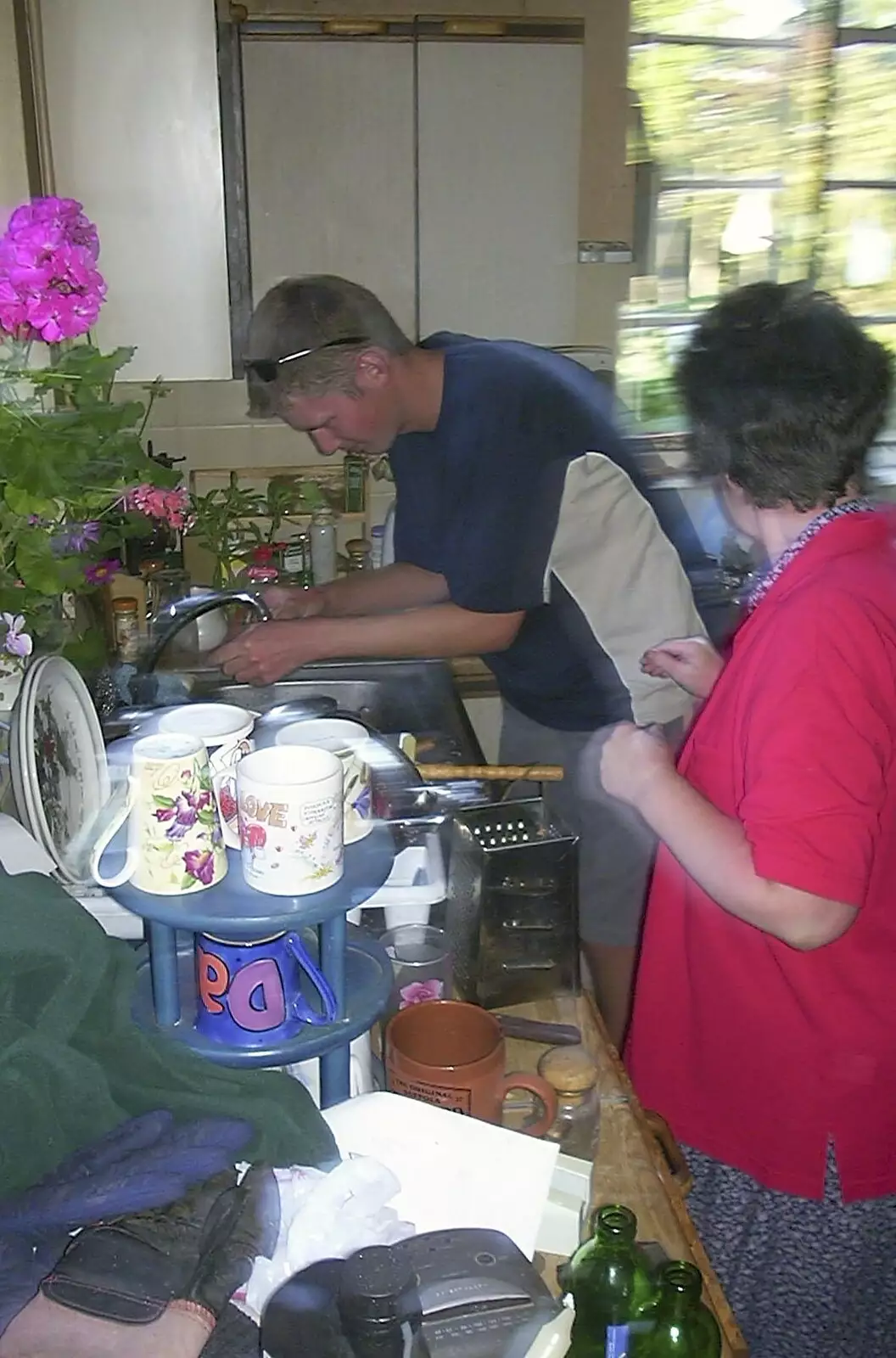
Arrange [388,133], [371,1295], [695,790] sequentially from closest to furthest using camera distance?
1. [371,1295]
2. [695,790]
3. [388,133]

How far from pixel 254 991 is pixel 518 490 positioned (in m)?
0.89

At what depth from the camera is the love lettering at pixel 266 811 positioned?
29.0 inches

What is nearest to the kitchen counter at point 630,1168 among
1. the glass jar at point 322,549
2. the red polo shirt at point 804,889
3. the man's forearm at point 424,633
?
the red polo shirt at point 804,889

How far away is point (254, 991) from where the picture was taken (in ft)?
2.57

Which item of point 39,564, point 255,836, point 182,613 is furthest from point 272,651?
point 255,836

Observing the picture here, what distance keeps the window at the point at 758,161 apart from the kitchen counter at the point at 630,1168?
6.10 ft

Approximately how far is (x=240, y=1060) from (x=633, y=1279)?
27 cm

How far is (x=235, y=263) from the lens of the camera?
2.20m

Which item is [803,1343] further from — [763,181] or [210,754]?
[763,181]

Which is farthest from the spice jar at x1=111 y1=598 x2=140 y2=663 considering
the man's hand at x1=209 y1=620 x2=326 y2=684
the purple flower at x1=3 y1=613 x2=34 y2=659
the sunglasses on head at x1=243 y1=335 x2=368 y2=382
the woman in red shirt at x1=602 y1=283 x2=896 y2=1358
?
the woman in red shirt at x1=602 y1=283 x2=896 y2=1358

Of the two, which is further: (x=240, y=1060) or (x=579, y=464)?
(x=579, y=464)

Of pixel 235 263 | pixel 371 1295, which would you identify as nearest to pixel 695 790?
pixel 371 1295

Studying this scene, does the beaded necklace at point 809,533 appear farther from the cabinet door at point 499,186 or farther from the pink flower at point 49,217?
the cabinet door at point 499,186

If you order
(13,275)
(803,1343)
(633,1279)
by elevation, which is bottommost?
(803,1343)
